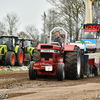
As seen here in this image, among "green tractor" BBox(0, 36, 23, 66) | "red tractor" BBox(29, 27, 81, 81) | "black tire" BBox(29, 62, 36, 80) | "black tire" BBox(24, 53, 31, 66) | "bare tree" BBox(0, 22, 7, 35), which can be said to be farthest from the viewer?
"bare tree" BBox(0, 22, 7, 35)

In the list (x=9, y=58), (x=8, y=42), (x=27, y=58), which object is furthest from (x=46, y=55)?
(x=27, y=58)

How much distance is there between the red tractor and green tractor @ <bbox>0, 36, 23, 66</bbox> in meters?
10.7

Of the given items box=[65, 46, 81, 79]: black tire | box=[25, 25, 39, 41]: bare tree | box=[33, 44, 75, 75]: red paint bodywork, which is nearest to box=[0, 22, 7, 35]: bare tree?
box=[25, 25, 39, 41]: bare tree

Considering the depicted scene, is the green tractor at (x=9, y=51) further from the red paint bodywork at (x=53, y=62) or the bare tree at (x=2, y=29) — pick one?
the bare tree at (x=2, y=29)

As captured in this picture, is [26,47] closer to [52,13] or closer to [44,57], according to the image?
[52,13]

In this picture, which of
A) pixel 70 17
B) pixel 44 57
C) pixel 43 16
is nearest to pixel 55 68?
pixel 44 57

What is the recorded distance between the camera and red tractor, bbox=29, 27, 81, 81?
1043 cm

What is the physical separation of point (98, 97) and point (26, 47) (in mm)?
20769

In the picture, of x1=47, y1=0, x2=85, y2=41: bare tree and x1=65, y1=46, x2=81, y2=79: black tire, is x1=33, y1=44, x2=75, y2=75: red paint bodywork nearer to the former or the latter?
x1=65, y1=46, x2=81, y2=79: black tire

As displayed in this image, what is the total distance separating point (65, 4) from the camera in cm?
3391

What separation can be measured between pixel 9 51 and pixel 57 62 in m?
12.1

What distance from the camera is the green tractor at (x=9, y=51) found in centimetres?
2167

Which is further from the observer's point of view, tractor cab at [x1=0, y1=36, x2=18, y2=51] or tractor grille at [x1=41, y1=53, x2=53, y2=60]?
tractor cab at [x1=0, y1=36, x2=18, y2=51]

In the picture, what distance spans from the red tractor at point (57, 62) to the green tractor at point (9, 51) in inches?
421
